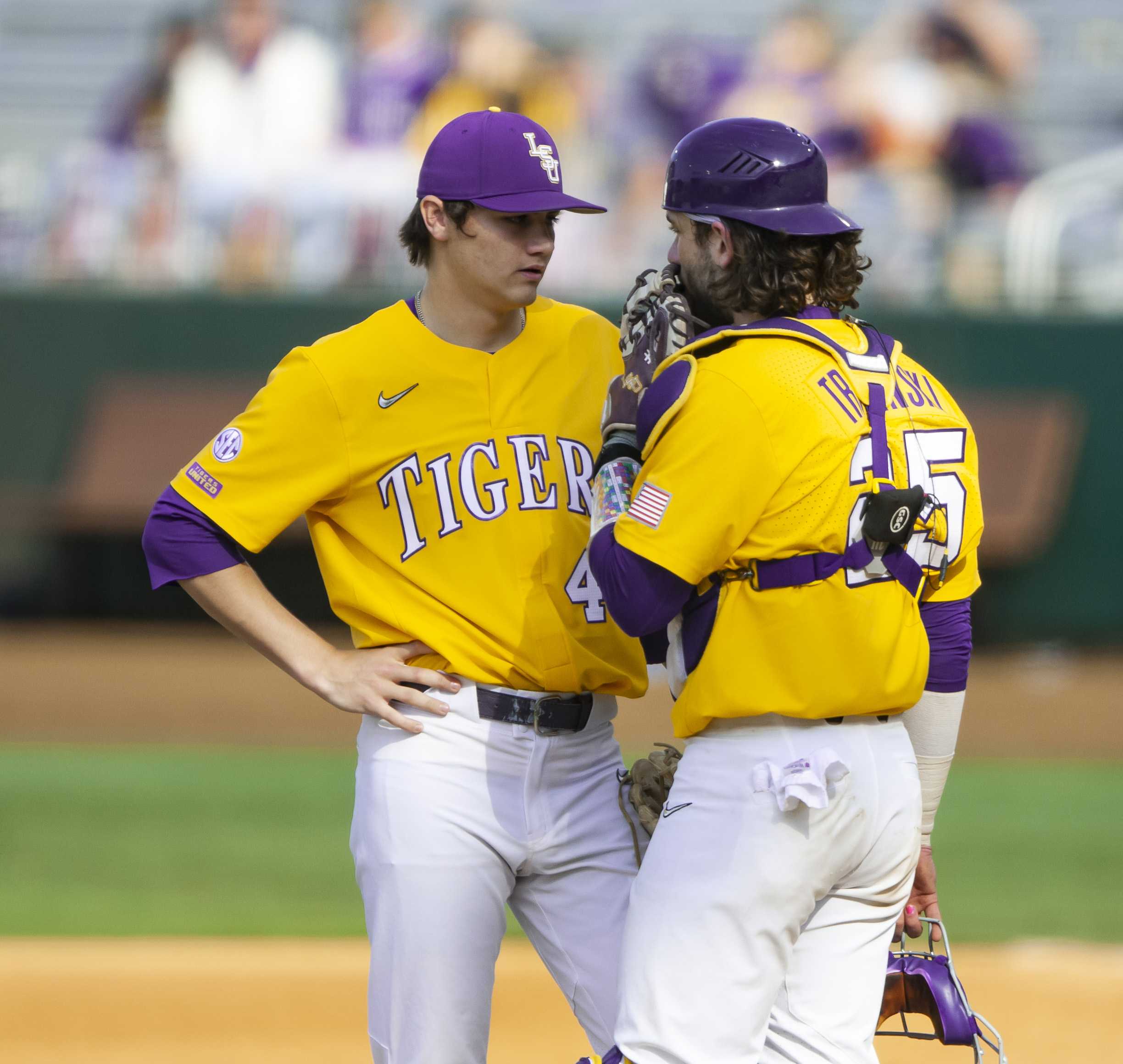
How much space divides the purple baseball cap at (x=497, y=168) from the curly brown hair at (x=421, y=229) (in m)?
0.03

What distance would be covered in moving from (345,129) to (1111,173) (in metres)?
6.13

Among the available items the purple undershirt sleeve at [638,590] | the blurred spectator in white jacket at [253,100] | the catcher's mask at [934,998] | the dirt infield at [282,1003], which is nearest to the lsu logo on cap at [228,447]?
the purple undershirt sleeve at [638,590]

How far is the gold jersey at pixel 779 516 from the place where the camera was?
2.24 metres

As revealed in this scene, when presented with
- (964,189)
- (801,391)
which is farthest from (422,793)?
(964,189)

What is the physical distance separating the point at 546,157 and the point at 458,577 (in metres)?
0.76

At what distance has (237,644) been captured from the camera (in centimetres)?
1273

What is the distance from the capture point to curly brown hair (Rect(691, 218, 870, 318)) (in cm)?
240

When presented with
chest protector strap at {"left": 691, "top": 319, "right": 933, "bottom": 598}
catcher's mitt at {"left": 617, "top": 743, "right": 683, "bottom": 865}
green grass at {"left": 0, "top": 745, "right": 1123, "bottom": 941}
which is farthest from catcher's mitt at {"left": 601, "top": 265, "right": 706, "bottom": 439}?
green grass at {"left": 0, "top": 745, "right": 1123, "bottom": 941}

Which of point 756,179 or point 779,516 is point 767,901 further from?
point 756,179

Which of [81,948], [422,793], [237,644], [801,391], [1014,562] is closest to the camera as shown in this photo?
[801,391]

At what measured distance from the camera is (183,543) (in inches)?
108

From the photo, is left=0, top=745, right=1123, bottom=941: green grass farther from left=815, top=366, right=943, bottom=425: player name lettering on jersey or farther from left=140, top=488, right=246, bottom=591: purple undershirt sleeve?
left=815, top=366, right=943, bottom=425: player name lettering on jersey

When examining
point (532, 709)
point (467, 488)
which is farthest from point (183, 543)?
point (532, 709)

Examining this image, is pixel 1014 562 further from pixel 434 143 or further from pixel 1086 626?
pixel 434 143
